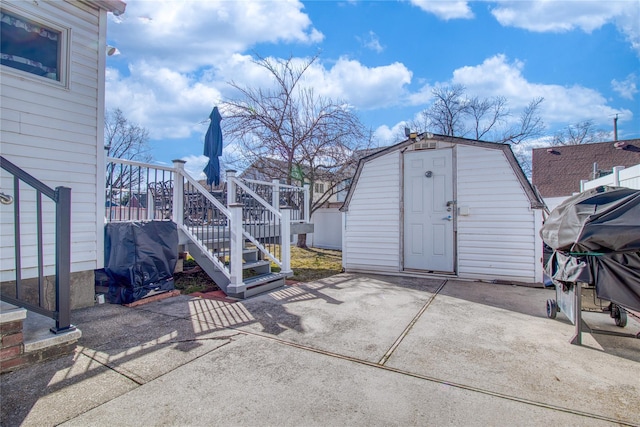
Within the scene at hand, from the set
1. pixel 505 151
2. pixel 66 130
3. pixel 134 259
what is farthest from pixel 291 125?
pixel 134 259

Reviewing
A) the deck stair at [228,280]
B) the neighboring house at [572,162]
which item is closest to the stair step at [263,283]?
the deck stair at [228,280]

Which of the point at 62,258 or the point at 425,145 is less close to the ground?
the point at 425,145

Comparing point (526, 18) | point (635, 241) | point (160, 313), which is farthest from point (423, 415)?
point (526, 18)

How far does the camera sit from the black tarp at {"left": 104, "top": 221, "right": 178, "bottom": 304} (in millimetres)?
4074

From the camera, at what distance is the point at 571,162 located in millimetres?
18875

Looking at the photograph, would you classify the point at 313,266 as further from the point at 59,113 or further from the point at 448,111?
the point at 448,111

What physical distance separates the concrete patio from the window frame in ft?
9.41

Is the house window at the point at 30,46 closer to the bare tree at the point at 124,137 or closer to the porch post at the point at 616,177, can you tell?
the porch post at the point at 616,177

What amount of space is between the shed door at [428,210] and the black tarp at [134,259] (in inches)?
182

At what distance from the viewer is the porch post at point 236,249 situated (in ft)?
14.1

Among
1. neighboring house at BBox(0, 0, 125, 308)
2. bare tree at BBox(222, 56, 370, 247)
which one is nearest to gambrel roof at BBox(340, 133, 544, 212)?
bare tree at BBox(222, 56, 370, 247)

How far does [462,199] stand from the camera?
587 cm

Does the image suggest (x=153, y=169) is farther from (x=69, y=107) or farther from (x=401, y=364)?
(x=401, y=364)

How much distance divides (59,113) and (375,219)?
18.1ft
